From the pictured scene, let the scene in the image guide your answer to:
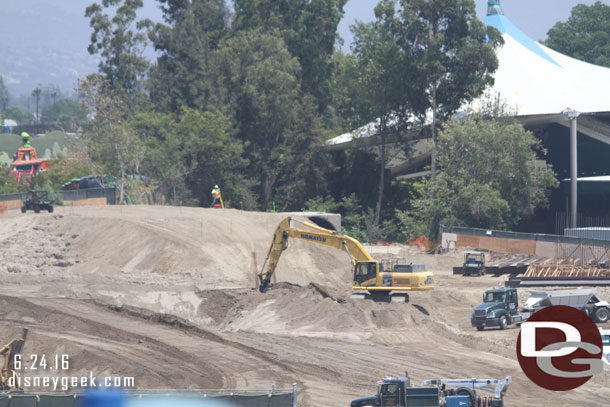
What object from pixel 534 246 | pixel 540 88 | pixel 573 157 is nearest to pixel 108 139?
pixel 534 246

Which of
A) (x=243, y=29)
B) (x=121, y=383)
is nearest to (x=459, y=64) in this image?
(x=243, y=29)

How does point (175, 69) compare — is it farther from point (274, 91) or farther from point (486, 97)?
point (486, 97)

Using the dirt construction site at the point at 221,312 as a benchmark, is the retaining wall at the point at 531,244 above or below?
above

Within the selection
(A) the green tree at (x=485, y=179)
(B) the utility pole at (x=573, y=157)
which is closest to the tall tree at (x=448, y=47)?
(A) the green tree at (x=485, y=179)

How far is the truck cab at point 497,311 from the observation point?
120 ft

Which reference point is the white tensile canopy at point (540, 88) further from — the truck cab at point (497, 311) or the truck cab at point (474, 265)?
the truck cab at point (497, 311)

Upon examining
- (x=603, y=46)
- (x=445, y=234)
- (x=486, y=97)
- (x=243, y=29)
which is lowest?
(x=445, y=234)

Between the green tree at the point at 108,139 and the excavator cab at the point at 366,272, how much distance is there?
35182 millimetres

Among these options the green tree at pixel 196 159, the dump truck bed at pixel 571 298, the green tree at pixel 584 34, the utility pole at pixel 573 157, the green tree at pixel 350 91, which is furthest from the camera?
the green tree at pixel 584 34

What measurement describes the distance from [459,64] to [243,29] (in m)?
29.1

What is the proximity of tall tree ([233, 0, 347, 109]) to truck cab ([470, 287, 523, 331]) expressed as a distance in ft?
179

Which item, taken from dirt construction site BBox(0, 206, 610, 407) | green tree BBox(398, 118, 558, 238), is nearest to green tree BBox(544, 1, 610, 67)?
green tree BBox(398, 118, 558, 238)

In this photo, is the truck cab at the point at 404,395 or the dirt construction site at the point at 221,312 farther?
the dirt construction site at the point at 221,312

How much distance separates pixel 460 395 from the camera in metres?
22.4
